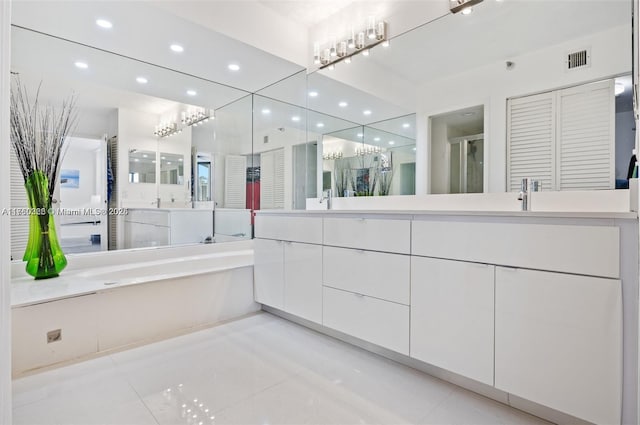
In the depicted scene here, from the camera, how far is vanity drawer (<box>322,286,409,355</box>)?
5.51 feet

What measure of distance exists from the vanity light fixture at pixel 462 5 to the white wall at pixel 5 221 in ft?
7.19

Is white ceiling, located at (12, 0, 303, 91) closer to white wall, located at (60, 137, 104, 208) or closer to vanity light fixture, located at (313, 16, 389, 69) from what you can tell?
vanity light fixture, located at (313, 16, 389, 69)

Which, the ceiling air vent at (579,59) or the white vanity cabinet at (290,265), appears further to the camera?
the white vanity cabinet at (290,265)

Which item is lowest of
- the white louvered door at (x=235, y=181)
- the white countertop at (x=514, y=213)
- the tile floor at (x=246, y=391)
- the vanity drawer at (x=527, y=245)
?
the tile floor at (x=246, y=391)

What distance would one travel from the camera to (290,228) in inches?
92.4

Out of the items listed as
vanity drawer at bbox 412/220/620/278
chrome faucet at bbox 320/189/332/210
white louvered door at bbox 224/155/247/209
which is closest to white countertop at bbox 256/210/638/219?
vanity drawer at bbox 412/220/620/278

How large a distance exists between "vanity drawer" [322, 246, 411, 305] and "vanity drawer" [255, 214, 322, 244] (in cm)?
16

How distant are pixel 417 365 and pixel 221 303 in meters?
1.51

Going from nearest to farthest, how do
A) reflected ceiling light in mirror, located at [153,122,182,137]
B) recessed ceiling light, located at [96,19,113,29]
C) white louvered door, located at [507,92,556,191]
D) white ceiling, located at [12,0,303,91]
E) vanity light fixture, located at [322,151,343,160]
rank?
white louvered door, located at [507,92,556,191] < white ceiling, located at [12,0,303,91] < recessed ceiling light, located at [96,19,113,29] < vanity light fixture, located at [322,151,343,160] < reflected ceiling light in mirror, located at [153,122,182,137]

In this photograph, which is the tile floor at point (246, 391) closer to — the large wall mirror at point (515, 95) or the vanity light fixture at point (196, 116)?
the large wall mirror at point (515, 95)

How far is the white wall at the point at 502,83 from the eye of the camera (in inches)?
58.8

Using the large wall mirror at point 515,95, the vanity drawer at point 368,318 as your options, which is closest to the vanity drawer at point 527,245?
the vanity drawer at point 368,318

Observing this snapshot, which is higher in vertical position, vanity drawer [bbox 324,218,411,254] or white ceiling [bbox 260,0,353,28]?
white ceiling [bbox 260,0,353,28]

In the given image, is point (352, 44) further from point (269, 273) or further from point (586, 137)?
point (269, 273)
